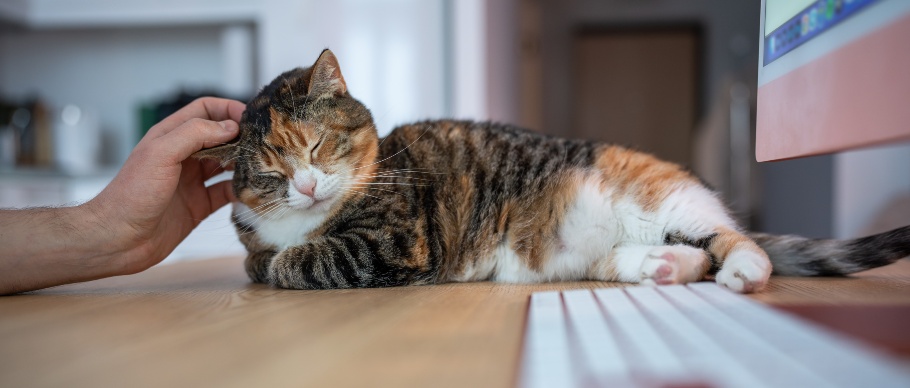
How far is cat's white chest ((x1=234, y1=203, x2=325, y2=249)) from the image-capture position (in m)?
1.43

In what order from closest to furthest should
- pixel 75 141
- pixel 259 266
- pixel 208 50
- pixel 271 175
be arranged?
pixel 259 266 → pixel 271 175 → pixel 75 141 → pixel 208 50

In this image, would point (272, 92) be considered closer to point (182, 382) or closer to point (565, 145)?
point (565, 145)

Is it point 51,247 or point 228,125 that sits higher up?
point 228,125

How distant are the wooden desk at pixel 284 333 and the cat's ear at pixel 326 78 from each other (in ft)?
1.64

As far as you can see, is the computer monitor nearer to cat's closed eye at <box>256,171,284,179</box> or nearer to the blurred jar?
cat's closed eye at <box>256,171,284,179</box>

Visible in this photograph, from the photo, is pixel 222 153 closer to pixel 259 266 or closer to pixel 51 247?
pixel 259 266

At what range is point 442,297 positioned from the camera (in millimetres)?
900

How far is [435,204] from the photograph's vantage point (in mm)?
1398

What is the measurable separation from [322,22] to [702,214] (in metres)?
2.70

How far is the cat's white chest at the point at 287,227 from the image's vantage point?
56.3 inches

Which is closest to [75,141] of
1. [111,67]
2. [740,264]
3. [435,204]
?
[111,67]

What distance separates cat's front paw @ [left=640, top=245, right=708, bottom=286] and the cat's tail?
0.56ft

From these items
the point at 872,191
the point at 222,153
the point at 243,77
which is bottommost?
the point at 872,191

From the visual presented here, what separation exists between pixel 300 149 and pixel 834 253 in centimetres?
99
